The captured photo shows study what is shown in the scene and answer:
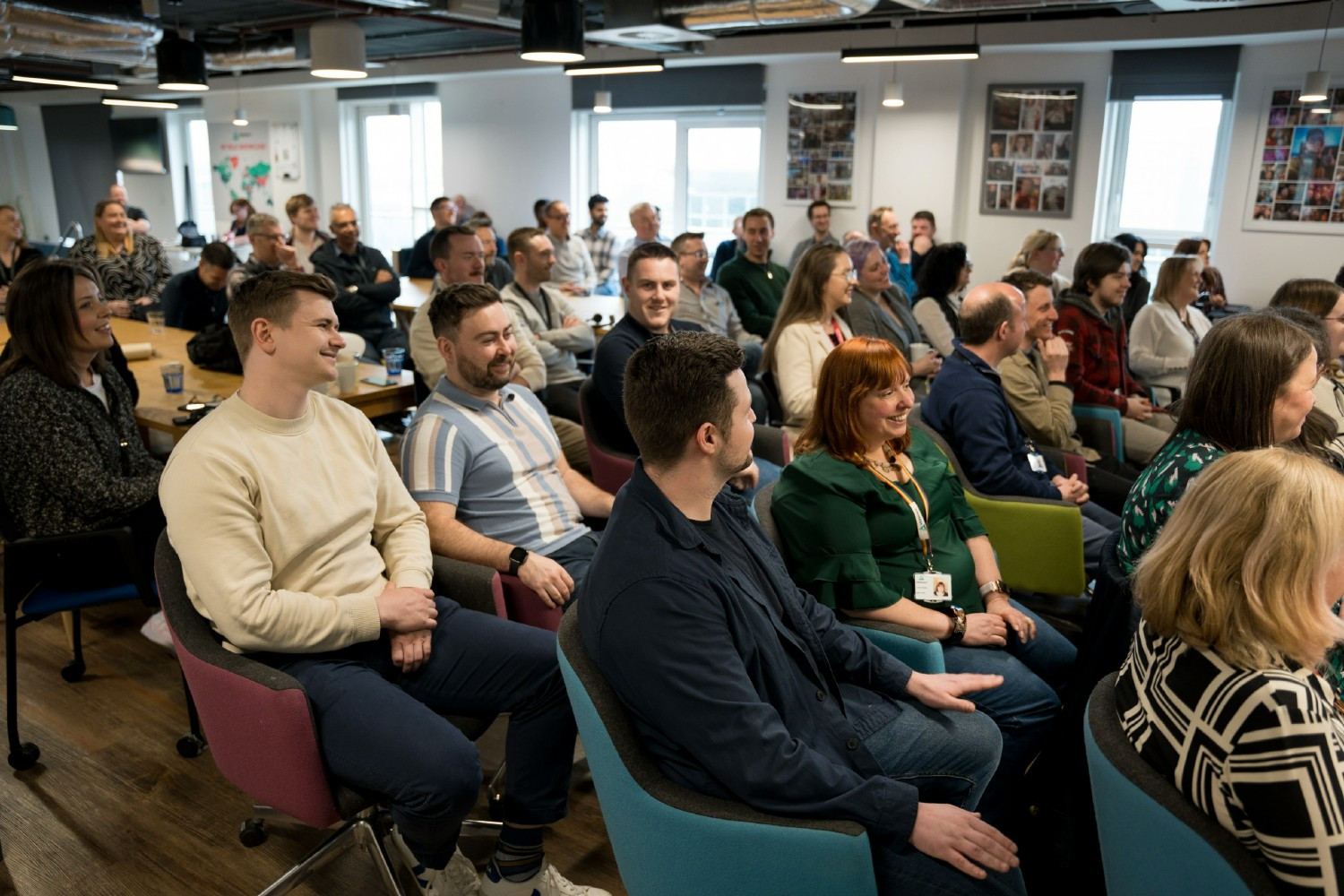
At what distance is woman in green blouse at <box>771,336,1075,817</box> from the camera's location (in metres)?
2.27

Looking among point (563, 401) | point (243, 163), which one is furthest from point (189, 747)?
point (243, 163)

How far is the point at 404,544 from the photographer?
234 centimetres

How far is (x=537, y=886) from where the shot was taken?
2.15 meters

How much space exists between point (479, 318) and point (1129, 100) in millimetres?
7834

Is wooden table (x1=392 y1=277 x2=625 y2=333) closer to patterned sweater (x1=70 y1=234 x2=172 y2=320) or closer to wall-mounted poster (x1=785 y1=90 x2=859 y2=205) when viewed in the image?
patterned sweater (x1=70 y1=234 x2=172 y2=320)

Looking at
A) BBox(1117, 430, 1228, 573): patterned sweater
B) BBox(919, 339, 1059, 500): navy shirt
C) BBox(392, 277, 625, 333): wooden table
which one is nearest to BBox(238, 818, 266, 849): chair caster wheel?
BBox(1117, 430, 1228, 573): patterned sweater

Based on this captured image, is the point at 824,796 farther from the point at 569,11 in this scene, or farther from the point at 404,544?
the point at 569,11

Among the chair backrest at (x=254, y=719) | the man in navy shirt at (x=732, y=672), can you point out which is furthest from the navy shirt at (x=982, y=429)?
the chair backrest at (x=254, y=719)

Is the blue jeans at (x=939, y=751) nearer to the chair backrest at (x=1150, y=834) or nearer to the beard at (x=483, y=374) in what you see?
the chair backrest at (x=1150, y=834)

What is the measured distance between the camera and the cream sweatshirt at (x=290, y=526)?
1946mm

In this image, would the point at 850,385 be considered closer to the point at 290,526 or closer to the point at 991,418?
the point at 991,418

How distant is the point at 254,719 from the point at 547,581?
767mm

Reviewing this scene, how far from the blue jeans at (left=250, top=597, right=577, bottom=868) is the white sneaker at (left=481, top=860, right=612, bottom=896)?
13cm

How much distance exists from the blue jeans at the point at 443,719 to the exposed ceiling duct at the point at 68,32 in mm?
6312
